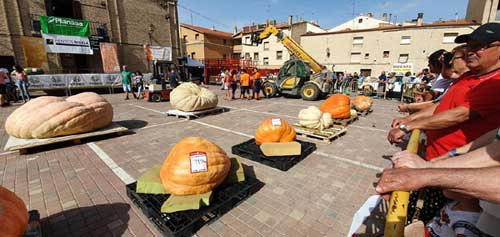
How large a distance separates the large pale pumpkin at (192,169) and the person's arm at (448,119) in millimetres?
2408

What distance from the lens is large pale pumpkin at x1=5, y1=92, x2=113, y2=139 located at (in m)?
4.50

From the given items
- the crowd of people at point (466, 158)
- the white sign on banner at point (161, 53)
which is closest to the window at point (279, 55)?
the white sign on banner at point (161, 53)

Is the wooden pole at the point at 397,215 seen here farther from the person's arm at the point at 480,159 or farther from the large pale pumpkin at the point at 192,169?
the large pale pumpkin at the point at 192,169

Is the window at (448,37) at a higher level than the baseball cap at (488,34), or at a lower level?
higher

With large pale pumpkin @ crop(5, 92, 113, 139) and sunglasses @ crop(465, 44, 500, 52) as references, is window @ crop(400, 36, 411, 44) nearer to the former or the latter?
sunglasses @ crop(465, 44, 500, 52)

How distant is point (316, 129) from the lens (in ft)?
19.2

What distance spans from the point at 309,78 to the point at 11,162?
13.3m

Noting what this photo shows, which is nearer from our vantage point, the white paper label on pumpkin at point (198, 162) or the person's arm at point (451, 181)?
the person's arm at point (451, 181)

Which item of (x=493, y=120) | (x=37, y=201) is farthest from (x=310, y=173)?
(x=37, y=201)

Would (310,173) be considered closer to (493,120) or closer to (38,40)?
(493,120)

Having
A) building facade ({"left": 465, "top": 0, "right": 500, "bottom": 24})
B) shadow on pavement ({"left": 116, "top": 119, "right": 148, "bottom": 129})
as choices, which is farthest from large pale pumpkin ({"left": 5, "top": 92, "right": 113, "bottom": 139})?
building facade ({"left": 465, "top": 0, "right": 500, "bottom": 24})

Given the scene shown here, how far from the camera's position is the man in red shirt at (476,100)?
5.70 feet

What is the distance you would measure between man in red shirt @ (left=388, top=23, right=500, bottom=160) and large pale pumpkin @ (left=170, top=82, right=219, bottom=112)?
6.75 m

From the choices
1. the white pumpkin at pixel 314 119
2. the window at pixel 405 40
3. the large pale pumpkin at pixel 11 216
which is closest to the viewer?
the large pale pumpkin at pixel 11 216
